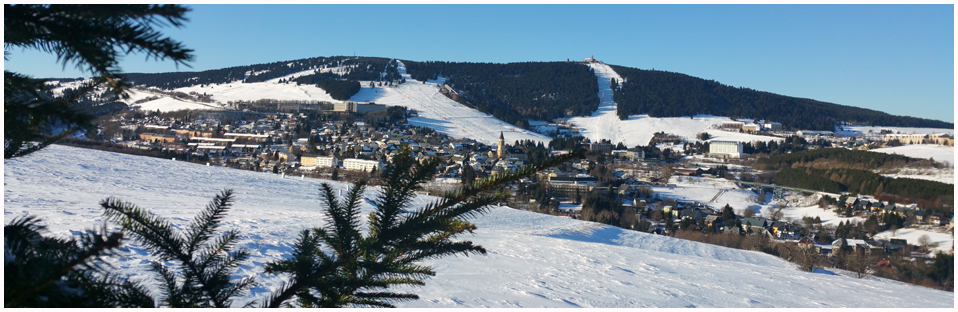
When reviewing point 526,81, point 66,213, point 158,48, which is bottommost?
point 66,213

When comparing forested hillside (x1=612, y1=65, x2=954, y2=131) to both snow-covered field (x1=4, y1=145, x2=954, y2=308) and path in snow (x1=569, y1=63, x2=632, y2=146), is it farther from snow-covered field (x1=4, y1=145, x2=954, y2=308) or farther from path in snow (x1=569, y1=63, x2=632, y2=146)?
snow-covered field (x1=4, y1=145, x2=954, y2=308)

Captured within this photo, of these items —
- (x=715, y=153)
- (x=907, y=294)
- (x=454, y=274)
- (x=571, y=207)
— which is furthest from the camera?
(x=715, y=153)

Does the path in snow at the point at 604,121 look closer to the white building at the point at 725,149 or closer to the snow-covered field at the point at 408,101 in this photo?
the snow-covered field at the point at 408,101

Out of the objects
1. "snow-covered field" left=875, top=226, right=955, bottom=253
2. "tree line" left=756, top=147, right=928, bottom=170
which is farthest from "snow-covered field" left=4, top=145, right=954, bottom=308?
"tree line" left=756, top=147, right=928, bottom=170

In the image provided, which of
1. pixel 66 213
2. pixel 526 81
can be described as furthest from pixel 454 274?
pixel 526 81

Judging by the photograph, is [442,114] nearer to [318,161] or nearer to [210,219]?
[318,161]

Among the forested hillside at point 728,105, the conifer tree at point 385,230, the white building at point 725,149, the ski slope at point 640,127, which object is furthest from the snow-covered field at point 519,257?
the forested hillside at point 728,105

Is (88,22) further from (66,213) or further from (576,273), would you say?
(66,213)
